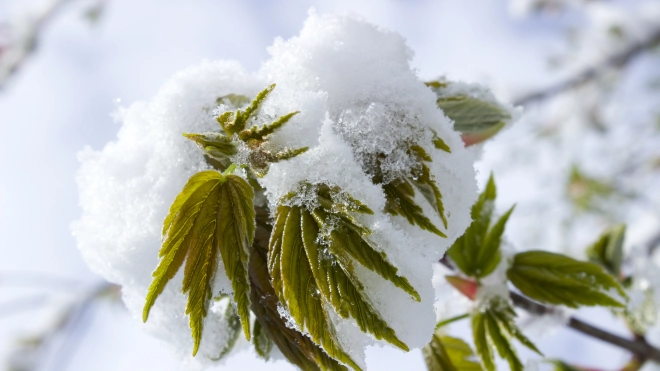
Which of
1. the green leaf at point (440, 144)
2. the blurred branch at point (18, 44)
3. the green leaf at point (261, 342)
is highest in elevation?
the blurred branch at point (18, 44)

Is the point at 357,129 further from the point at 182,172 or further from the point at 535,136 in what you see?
the point at 535,136

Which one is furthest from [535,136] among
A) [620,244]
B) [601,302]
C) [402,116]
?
[402,116]

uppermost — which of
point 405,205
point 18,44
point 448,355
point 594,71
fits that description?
point 18,44

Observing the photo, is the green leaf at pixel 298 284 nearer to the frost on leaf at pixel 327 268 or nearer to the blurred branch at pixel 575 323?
the frost on leaf at pixel 327 268

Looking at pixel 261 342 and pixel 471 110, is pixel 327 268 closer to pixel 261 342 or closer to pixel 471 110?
pixel 261 342

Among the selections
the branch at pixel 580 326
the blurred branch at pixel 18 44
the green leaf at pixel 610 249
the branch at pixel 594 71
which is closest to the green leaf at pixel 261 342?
the branch at pixel 580 326

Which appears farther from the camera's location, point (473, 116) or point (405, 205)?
point (473, 116)

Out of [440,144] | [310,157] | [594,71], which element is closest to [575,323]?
[440,144]
